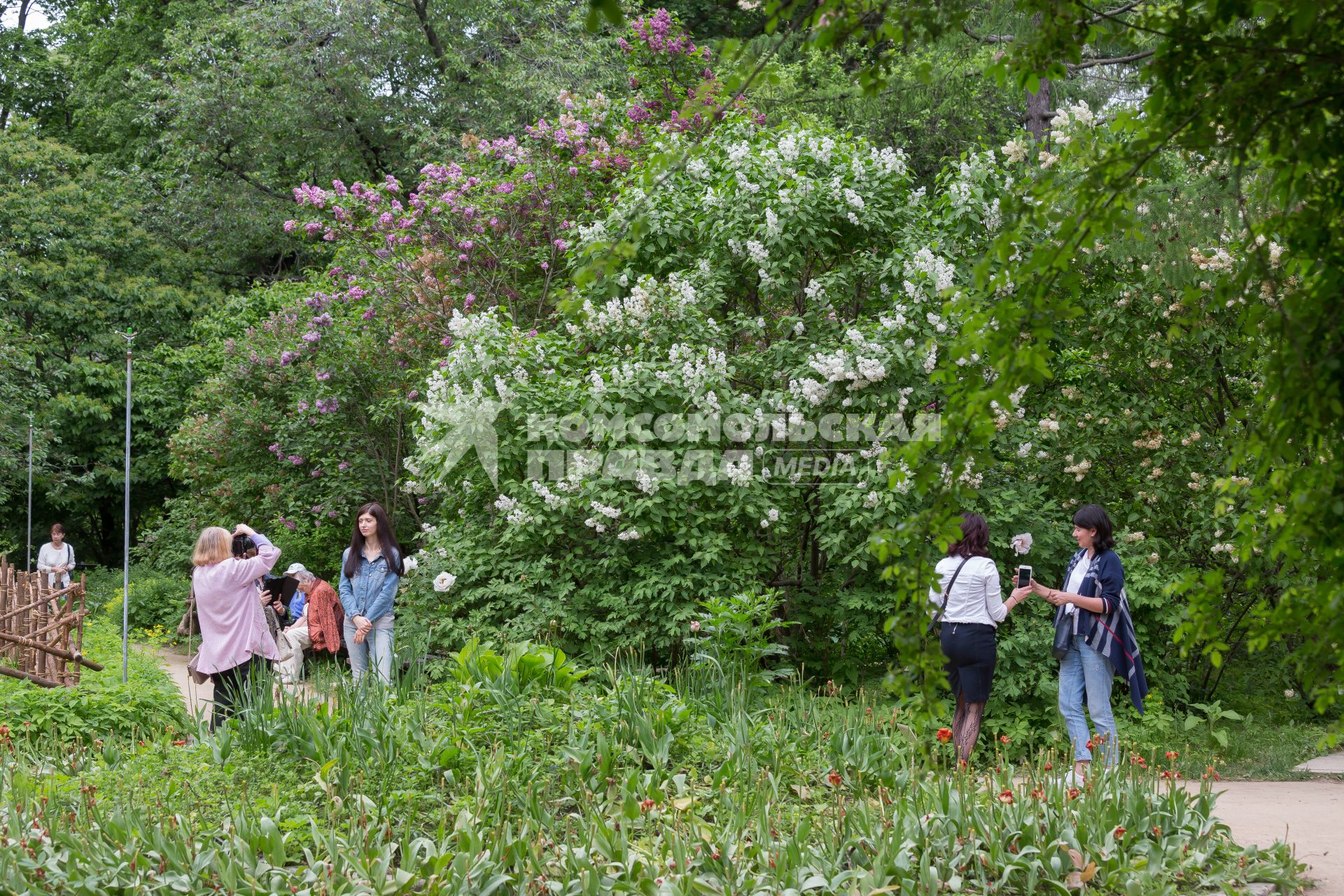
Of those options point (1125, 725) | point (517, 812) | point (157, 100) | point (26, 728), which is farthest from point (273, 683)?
point (157, 100)

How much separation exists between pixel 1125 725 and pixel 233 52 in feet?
57.3

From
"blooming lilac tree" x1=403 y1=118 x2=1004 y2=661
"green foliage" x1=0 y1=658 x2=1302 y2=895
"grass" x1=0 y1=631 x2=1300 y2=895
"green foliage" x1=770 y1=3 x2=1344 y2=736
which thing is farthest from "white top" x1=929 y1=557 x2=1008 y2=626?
"green foliage" x1=770 y1=3 x2=1344 y2=736

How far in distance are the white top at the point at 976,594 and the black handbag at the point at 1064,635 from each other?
30 centimetres

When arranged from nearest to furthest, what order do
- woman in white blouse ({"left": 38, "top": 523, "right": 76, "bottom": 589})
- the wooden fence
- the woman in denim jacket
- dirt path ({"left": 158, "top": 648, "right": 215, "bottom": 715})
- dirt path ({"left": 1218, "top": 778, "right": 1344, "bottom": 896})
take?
dirt path ({"left": 1218, "top": 778, "right": 1344, "bottom": 896})
the woman in denim jacket
the wooden fence
dirt path ({"left": 158, "top": 648, "right": 215, "bottom": 715})
woman in white blouse ({"left": 38, "top": 523, "right": 76, "bottom": 589})

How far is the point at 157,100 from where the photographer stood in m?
19.9

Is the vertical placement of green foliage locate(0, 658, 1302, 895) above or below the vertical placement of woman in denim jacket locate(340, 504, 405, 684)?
below

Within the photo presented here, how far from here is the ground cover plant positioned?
144 inches

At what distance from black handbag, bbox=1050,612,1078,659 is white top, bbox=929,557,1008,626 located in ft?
0.98

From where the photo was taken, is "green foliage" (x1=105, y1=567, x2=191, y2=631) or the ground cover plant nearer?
the ground cover plant

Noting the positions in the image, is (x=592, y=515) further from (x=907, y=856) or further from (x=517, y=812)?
(x=907, y=856)

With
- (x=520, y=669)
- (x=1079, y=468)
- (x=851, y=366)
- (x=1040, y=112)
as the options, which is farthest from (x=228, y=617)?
(x=1040, y=112)

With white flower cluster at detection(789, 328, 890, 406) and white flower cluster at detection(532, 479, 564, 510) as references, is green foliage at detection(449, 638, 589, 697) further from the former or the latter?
white flower cluster at detection(789, 328, 890, 406)

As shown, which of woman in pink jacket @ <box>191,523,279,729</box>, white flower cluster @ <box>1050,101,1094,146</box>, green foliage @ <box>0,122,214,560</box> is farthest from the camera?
green foliage @ <box>0,122,214,560</box>

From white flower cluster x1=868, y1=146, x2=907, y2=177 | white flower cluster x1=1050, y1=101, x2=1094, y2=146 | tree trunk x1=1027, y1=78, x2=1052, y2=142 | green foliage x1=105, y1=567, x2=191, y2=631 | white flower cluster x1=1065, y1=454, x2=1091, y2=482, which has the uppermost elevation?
tree trunk x1=1027, y1=78, x2=1052, y2=142
